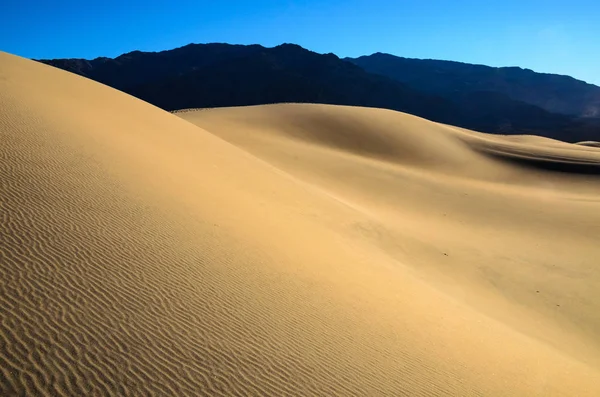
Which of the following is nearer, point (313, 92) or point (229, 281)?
point (229, 281)

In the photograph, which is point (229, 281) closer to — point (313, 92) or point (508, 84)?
point (313, 92)

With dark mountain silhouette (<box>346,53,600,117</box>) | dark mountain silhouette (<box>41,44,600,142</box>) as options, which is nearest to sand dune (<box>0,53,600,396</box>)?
dark mountain silhouette (<box>41,44,600,142</box>)

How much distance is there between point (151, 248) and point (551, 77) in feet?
576

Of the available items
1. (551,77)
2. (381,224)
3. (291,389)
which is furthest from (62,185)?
(551,77)

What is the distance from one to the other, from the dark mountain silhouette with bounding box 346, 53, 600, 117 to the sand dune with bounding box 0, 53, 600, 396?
418ft

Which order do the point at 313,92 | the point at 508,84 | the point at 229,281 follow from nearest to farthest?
the point at 229,281 → the point at 313,92 → the point at 508,84

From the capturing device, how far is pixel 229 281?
4.35m

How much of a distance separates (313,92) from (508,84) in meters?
88.7

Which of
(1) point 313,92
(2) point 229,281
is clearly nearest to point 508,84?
(1) point 313,92

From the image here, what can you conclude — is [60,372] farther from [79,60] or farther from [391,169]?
[79,60]

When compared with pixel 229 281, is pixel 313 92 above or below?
above

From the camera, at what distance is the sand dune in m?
2.95

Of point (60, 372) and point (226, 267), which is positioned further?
point (226, 267)

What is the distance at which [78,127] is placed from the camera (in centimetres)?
738
